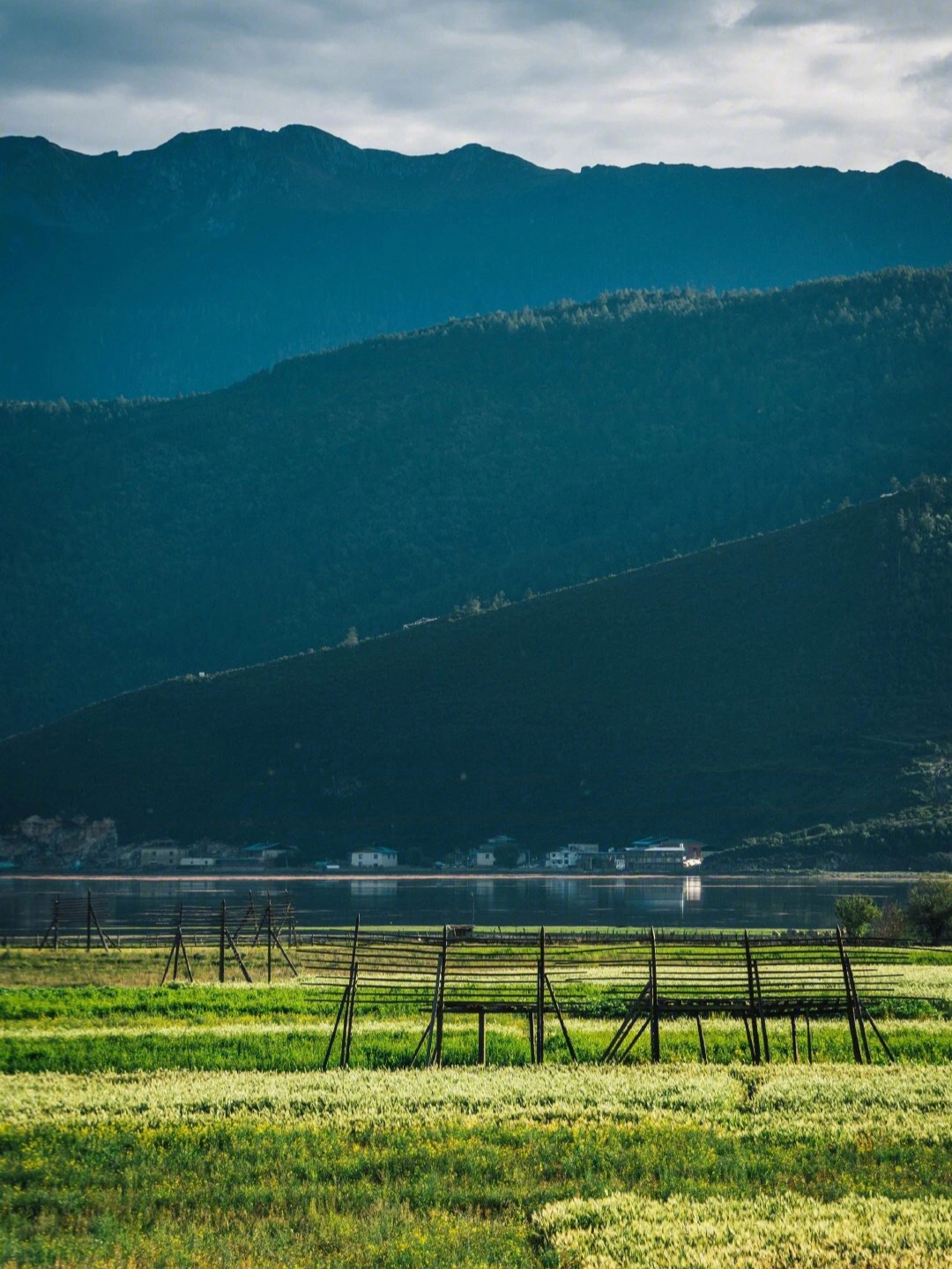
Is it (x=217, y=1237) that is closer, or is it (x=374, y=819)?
(x=217, y=1237)

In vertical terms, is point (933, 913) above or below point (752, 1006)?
below

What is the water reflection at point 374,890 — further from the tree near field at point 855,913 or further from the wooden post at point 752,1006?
the wooden post at point 752,1006

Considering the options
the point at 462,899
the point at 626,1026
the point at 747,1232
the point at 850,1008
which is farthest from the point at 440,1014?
the point at 462,899

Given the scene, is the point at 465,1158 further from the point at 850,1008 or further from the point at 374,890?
the point at 374,890

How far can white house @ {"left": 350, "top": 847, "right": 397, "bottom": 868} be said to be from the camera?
6801 inches

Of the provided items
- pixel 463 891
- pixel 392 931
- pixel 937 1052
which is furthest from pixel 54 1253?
pixel 463 891

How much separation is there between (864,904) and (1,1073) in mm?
48060

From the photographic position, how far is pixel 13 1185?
56.0ft

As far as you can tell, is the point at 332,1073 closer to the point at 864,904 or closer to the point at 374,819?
the point at 864,904

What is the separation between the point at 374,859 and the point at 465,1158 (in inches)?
6176

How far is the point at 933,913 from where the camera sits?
6650 centimetres

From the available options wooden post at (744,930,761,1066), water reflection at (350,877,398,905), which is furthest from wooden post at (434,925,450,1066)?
water reflection at (350,877,398,905)

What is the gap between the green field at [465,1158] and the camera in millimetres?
14875

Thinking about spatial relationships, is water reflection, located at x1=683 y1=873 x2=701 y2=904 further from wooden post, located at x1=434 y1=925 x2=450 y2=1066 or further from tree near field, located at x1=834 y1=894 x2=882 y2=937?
wooden post, located at x1=434 y1=925 x2=450 y2=1066
